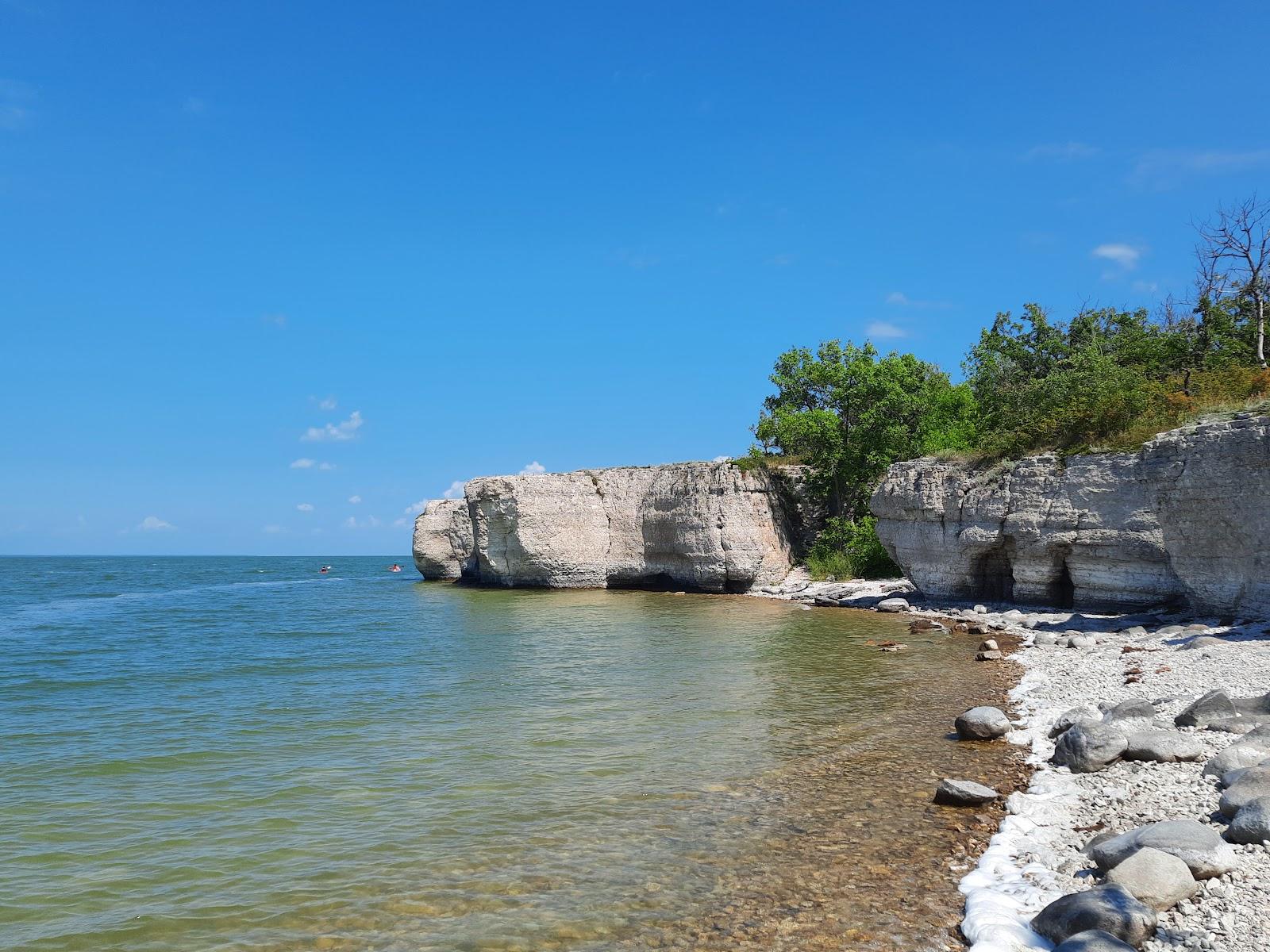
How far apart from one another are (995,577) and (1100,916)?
74.8 feet

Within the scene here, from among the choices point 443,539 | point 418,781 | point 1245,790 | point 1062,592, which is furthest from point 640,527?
point 1245,790

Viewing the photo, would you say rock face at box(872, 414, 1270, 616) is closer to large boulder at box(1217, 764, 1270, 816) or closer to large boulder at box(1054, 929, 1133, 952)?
large boulder at box(1217, 764, 1270, 816)

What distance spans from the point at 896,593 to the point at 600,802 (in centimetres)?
2349

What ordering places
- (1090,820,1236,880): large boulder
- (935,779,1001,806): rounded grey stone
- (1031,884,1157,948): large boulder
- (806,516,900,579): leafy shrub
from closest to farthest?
(1031,884,1157,948): large boulder
(1090,820,1236,880): large boulder
(935,779,1001,806): rounded grey stone
(806,516,900,579): leafy shrub

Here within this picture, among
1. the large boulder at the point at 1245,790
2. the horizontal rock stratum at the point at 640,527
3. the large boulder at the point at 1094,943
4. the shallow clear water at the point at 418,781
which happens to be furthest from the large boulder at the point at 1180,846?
the horizontal rock stratum at the point at 640,527

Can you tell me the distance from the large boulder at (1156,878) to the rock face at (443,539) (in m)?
54.0

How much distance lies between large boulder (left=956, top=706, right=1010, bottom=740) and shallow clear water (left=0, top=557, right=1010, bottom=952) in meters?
0.45

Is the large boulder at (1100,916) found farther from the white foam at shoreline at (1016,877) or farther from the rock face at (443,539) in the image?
the rock face at (443,539)

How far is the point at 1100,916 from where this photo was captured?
5164mm

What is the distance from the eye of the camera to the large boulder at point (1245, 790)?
656cm

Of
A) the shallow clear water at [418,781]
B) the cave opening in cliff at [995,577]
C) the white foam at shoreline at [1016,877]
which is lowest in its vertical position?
the shallow clear water at [418,781]

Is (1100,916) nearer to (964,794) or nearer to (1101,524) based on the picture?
(964,794)

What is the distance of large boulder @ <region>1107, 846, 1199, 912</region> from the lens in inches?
215

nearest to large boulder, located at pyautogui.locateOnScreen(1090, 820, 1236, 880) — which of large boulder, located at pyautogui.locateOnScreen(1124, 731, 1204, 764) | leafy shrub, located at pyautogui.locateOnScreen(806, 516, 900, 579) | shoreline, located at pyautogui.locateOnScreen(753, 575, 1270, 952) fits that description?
shoreline, located at pyautogui.locateOnScreen(753, 575, 1270, 952)
